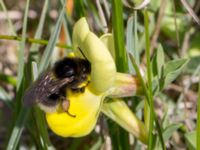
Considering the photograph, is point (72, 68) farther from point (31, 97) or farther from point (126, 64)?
point (126, 64)

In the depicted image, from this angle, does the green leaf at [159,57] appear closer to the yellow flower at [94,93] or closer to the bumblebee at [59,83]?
the yellow flower at [94,93]

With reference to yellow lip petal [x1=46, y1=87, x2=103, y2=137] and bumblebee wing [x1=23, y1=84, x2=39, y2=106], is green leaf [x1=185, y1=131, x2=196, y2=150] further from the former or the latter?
bumblebee wing [x1=23, y1=84, x2=39, y2=106]

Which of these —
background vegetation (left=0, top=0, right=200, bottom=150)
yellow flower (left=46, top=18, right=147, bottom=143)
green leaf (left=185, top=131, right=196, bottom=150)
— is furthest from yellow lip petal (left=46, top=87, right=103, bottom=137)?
green leaf (left=185, top=131, right=196, bottom=150)

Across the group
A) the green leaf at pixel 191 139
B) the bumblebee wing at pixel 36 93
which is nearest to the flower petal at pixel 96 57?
the bumblebee wing at pixel 36 93

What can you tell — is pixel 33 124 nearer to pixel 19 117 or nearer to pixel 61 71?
pixel 19 117

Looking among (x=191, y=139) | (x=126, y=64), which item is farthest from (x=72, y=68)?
(x=191, y=139)
